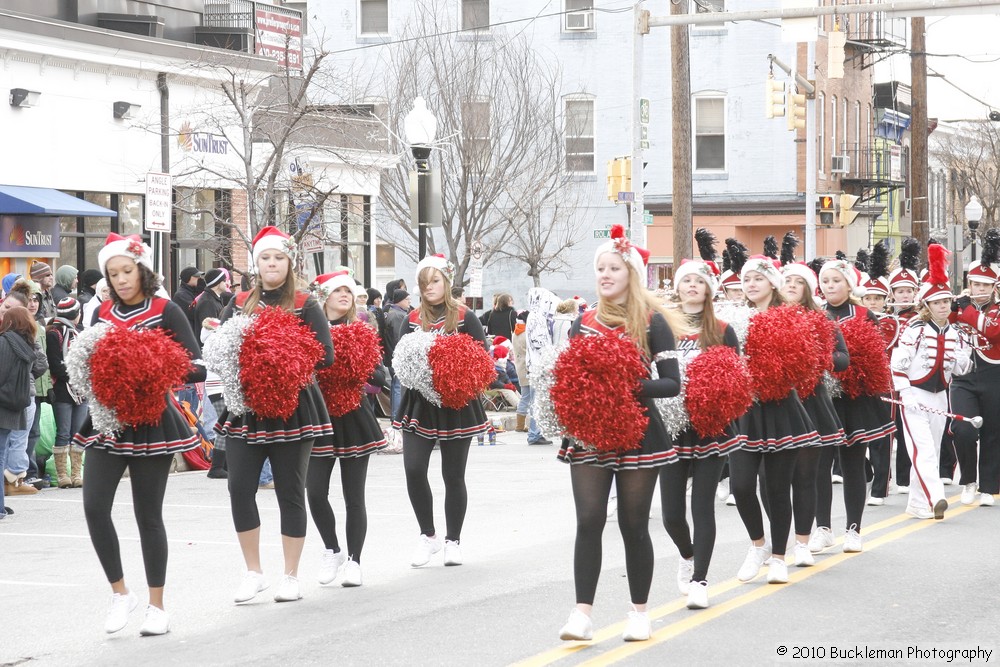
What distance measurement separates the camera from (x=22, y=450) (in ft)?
42.6

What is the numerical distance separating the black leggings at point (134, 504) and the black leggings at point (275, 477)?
0.55 m

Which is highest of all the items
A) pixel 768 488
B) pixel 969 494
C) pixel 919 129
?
pixel 919 129

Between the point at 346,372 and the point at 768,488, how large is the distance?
103 inches

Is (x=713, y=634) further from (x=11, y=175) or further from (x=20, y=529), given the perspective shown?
(x=11, y=175)

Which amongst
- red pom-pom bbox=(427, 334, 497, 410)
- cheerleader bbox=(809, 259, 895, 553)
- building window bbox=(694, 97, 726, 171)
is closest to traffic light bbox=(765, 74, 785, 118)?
building window bbox=(694, 97, 726, 171)

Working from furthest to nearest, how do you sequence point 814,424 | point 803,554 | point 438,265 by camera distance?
1. point 438,265
2. point 803,554
3. point 814,424

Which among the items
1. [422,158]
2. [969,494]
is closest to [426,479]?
[969,494]

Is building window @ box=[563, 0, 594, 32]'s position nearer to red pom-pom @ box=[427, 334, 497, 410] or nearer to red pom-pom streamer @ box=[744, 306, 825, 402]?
red pom-pom @ box=[427, 334, 497, 410]

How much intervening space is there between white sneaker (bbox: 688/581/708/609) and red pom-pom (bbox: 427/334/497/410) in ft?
6.95

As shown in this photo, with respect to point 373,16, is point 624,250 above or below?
below

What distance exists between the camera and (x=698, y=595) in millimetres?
7598

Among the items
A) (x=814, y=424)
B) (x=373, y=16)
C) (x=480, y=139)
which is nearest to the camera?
(x=814, y=424)

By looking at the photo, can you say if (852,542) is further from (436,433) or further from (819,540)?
(436,433)

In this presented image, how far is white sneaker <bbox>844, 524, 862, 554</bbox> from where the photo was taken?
373 inches
